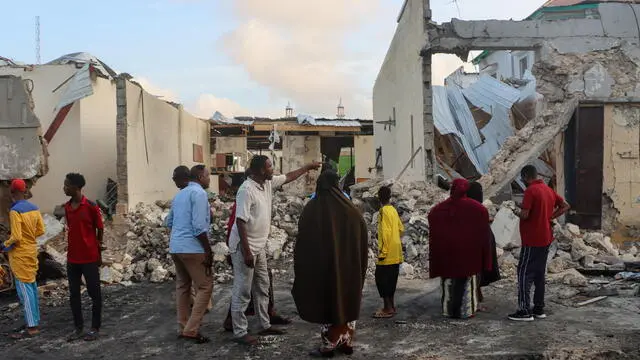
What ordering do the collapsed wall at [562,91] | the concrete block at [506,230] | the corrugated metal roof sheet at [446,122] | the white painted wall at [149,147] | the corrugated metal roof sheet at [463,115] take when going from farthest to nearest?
the corrugated metal roof sheet at [463,115] → the corrugated metal roof sheet at [446,122] → the white painted wall at [149,147] → the collapsed wall at [562,91] → the concrete block at [506,230]

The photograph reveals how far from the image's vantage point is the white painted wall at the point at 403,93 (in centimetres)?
1046

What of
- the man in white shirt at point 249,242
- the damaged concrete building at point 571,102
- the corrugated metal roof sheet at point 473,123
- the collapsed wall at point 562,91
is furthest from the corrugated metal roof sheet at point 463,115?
the man in white shirt at point 249,242

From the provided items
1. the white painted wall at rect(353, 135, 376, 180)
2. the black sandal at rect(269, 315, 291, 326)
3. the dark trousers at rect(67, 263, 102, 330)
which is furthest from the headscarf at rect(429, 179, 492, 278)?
the white painted wall at rect(353, 135, 376, 180)

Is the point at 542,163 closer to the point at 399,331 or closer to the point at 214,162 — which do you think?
the point at 399,331

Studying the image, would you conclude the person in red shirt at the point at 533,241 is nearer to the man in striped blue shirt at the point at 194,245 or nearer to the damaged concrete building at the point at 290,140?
the man in striped blue shirt at the point at 194,245

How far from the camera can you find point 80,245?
4.68 metres

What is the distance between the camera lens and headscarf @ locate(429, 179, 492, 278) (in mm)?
5020

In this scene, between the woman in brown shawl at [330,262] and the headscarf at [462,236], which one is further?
the headscarf at [462,236]

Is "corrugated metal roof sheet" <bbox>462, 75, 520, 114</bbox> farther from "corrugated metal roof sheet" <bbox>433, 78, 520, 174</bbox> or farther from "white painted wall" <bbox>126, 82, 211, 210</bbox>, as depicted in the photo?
"white painted wall" <bbox>126, 82, 211, 210</bbox>

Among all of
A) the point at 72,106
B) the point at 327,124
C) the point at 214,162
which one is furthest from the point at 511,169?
the point at 214,162

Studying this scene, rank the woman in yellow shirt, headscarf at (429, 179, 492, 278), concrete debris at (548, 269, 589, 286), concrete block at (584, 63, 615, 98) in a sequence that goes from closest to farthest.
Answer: headscarf at (429, 179, 492, 278), the woman in yellow shirt, concrete debris at (548, 269, 589, 286), concrete block at (584, 63, 615, 98)

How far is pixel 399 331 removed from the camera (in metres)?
4.80

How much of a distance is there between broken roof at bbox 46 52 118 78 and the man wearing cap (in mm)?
6331

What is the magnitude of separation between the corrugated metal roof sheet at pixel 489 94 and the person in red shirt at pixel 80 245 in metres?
10.5
